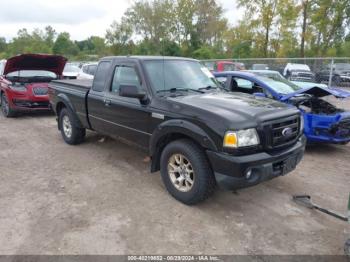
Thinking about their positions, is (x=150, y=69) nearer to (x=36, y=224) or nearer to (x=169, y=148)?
(x=169, y=148)

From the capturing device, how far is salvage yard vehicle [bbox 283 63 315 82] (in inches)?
551

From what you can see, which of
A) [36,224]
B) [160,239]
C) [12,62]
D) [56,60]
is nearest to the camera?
[160,239]

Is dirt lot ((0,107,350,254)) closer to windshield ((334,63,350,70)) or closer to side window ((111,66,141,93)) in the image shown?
side window ((111,66,141,93))

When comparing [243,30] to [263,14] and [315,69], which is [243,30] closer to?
[263,14]

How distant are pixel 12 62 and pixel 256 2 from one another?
25492 millimetres

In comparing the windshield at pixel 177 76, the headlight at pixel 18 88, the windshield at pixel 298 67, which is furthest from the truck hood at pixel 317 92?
the windshield at pixel 298 67

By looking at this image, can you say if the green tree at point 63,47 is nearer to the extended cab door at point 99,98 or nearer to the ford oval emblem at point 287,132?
the extended cab door at point 99,98

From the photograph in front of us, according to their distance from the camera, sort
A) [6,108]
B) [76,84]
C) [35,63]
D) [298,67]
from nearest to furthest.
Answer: [76,84] → [35,63] → [6,108] → [298,67]

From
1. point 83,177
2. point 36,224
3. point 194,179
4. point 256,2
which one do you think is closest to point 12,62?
point 83,177

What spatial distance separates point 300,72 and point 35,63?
1139 centimetres

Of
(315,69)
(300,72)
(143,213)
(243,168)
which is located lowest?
(143,213)

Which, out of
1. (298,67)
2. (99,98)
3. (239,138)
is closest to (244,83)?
(99,98)

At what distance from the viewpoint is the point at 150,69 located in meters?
4.47

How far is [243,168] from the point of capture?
3266 mm
